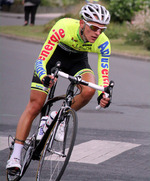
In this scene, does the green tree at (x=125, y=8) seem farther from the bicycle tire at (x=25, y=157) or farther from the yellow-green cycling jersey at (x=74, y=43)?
the bicycle tire at (x=25, y=157)

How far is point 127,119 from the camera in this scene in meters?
10.7

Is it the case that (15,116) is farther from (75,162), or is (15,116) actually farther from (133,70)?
(133,70)

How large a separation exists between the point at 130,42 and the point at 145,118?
13.7 meters

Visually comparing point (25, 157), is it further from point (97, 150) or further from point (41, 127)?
point (97, 150)

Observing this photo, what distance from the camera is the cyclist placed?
236 inches

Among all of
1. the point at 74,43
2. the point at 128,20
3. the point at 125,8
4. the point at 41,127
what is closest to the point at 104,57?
the point at 74,43

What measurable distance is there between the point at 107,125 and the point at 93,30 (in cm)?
428

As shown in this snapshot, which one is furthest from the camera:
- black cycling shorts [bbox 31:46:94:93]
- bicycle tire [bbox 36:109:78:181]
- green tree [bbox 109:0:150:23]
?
green tree [bbox 109:0:150:23]

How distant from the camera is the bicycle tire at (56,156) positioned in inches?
214

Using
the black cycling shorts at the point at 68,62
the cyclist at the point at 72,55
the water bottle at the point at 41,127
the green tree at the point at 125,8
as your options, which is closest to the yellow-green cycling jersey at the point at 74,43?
the cyclist at the point at 72,55

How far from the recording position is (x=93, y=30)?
5.98 m

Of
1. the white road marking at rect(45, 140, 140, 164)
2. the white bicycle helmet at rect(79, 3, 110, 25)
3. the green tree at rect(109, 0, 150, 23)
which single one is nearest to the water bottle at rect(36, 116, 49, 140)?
the white bicycle helmet at rect(79, 3, 110, 25)

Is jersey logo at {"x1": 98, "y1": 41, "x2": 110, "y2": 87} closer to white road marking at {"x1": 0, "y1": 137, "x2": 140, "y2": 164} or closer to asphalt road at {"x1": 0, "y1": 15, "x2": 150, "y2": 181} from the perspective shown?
asphalt road at {"x1": 0, "y1": 15, "x2": 150, "y2": 181}

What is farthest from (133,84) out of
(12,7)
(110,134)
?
(12,7)
